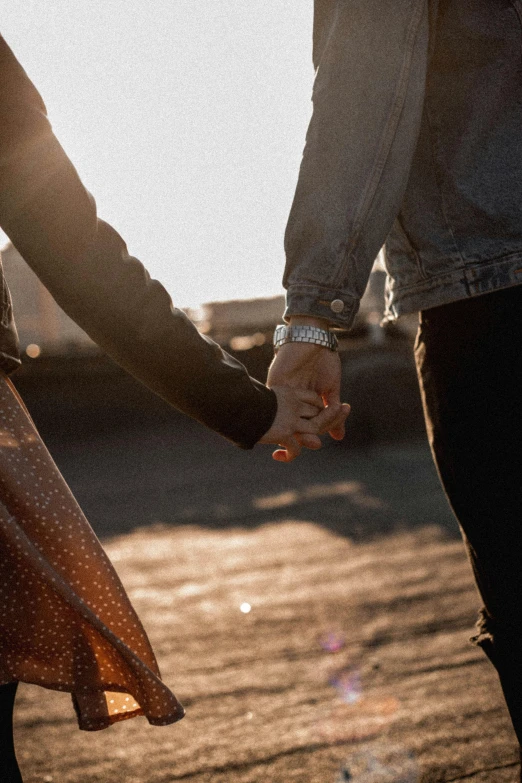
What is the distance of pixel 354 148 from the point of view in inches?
54.7

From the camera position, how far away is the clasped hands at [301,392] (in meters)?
1.46

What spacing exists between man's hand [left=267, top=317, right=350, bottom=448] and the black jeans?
193 millimetres

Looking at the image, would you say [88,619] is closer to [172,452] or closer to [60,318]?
[172,452]

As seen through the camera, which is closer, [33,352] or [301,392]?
[301,392]

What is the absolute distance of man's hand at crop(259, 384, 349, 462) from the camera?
1443 mm

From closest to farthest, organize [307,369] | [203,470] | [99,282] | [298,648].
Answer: [99,282] → [307,369] → [298,648] → [203,470]

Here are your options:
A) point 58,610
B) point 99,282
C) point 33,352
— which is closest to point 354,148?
point 99,282

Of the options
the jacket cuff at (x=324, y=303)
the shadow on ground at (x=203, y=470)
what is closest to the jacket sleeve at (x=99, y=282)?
the jacket cuff at (x=324, y=303)

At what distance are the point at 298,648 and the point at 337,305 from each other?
214 centimetres

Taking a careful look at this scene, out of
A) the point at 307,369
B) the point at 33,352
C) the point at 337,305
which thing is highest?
the point at 337,305

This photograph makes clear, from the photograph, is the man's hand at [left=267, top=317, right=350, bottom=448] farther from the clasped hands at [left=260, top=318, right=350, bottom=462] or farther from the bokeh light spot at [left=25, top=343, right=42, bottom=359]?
the bokeh light spot at [left=25, top=343, right=42, bottom=359]

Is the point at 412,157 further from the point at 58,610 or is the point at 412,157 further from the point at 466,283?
the point at 58,610

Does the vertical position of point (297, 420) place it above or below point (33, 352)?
above

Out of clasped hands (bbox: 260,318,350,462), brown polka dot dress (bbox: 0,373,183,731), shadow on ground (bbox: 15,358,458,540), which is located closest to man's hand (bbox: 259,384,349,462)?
clasped hands (bbox: 260,318,350,462)
